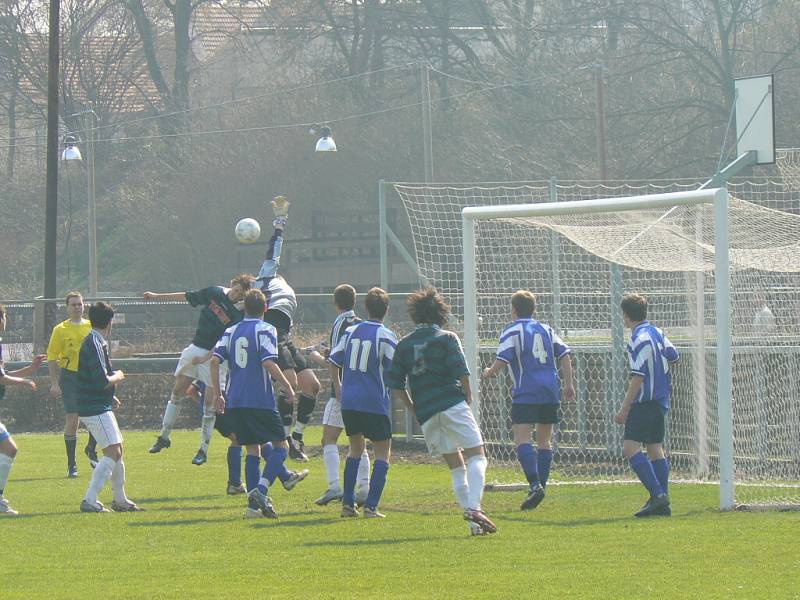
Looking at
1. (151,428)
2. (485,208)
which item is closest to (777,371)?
(485,208)

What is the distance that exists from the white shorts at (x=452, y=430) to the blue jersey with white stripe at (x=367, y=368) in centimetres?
93

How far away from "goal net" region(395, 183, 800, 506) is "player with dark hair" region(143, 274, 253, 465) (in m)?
2.25

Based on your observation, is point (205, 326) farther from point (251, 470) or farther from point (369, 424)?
point (369, 424)

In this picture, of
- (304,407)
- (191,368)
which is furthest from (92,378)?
(304,407)

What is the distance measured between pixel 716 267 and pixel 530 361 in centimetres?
173

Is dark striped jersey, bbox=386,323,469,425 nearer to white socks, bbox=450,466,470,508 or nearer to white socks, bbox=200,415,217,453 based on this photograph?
white socks, bbox=450,466,470,508

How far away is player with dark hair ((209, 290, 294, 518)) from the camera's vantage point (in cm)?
1002

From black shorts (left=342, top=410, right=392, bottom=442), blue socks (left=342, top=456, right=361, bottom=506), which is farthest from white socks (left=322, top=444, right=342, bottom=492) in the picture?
black shorts (left=342, top=410, right=392, bottom=442)

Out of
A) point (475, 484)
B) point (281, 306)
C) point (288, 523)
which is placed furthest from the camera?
point (281, 306)

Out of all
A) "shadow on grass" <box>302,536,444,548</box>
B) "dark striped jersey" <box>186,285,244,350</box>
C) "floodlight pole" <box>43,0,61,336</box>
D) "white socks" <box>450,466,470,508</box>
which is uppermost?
"floodlight pole" <box>43,0,61,336</box>

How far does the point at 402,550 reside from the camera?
8.38 m

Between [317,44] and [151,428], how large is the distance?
26967 millimetres

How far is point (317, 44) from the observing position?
46344 millimetres

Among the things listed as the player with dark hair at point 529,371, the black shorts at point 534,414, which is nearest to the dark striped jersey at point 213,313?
the player with dark hair at point 529,371
